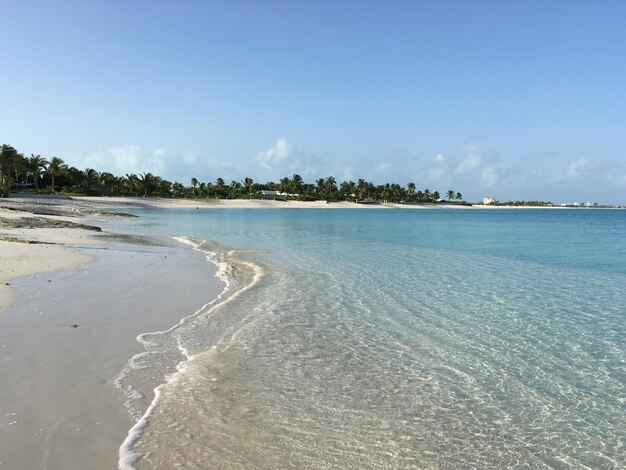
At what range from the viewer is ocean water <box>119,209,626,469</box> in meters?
5.65

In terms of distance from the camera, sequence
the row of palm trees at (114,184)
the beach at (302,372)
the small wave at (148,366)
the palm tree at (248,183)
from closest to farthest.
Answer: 1. the small wave at (148,366)
2. the beach at (302,372)
3. the row of palm trees at (114,184)
4. the palm tree at (248,183)

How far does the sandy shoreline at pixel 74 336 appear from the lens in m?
5.39

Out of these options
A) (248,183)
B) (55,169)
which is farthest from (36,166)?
(248,183)

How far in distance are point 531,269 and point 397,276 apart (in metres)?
7.30

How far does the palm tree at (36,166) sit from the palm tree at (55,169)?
4.53 feet

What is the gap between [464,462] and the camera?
217 inches

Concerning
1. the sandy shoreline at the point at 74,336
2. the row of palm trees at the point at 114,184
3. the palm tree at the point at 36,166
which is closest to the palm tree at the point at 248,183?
the row of palm trees at the point at 114,184

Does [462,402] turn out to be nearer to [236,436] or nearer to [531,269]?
[236,436]

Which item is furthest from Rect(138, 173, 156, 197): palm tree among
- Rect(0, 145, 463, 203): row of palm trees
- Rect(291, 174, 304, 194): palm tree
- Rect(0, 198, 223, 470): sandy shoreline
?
Rect(0, 198, 223, 470): sandy shoreline

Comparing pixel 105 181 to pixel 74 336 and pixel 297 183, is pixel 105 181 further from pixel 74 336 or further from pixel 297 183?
pixel 74 336

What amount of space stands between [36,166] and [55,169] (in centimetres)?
634

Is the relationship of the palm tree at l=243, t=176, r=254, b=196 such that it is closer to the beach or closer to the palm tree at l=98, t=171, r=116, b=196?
the palm tree at l=98, t=171, r=116, b=196

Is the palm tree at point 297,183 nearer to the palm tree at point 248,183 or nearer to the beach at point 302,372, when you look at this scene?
the palm tree at point 248,183

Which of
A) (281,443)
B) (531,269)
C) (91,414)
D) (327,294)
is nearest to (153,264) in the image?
(327,294)
